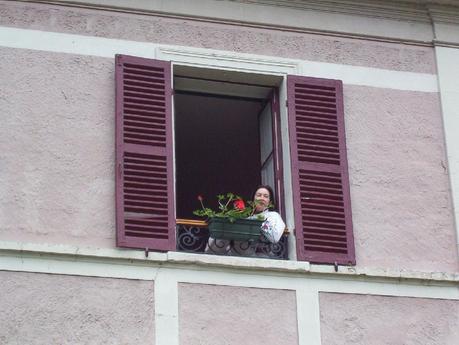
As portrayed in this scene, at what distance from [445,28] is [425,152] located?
1455 millimetres

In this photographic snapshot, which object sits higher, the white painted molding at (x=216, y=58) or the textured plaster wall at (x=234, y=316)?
the white painted molding at (x=216, y=58)

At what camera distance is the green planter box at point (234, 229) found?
14633 mm

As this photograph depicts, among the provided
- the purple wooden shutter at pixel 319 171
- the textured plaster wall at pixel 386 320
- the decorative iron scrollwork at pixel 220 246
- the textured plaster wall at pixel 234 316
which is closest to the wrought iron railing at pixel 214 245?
the decorative iron scrollwork at pixel 220 246

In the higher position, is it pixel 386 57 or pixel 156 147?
pixel 386 57

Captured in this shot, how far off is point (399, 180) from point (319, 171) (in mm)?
784

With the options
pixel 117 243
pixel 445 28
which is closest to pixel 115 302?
pixel 117 243

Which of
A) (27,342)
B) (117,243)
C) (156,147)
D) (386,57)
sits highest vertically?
(386,57)

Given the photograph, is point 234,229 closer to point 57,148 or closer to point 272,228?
point 272,228

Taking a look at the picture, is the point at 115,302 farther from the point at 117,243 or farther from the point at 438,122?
the point at 438,122

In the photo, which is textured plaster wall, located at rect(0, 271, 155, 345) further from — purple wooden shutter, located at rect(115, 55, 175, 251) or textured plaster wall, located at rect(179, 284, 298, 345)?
purple wooden shutter, located at rect(115, 55, 175, 251)

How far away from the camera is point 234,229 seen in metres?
14.7

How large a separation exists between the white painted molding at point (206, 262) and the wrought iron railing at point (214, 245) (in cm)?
25

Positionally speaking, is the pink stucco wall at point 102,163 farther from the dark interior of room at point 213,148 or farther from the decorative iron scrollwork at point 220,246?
the dark interior of room at point 213,148

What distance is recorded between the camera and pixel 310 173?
15.3 m
